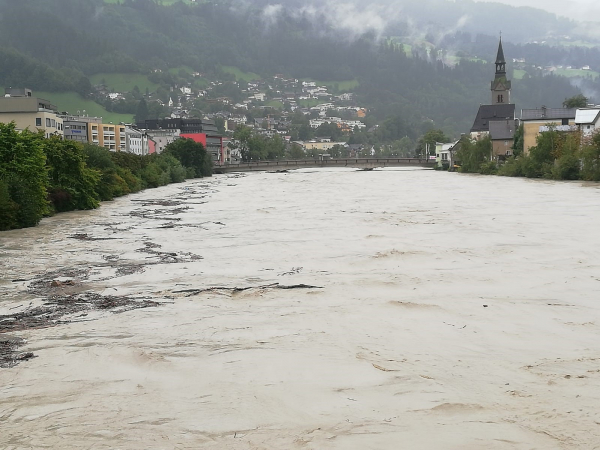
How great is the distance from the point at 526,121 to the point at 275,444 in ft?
323

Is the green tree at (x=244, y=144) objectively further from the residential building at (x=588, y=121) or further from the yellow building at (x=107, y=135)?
the residential building at (x=588, y=121)

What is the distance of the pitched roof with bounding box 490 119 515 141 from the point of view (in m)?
115

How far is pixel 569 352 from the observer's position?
12.4 metres

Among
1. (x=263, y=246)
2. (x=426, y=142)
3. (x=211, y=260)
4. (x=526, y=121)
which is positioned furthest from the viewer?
(x=426, y=142)

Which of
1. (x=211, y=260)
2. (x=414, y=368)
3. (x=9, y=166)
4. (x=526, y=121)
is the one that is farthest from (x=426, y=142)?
(x=414, y=368)

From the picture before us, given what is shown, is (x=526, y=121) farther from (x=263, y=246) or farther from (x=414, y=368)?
(x=414, y=368)

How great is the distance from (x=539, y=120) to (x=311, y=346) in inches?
3728

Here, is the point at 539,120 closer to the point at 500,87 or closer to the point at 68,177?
the point at 68,177

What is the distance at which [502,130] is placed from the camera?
116125 millimetres

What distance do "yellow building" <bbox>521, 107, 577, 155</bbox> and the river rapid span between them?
2872 inches

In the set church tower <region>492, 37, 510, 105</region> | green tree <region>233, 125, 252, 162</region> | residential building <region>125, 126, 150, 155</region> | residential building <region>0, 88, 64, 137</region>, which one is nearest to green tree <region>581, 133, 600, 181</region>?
residential building <region>0, 88, 64, 137</region>

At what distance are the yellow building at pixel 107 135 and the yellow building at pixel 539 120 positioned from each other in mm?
65539

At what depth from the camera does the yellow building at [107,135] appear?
134750 mm

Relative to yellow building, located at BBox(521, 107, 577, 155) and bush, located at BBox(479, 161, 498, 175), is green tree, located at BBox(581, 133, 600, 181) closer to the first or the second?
bush, located at BBox(479, 161, 498, 175)
